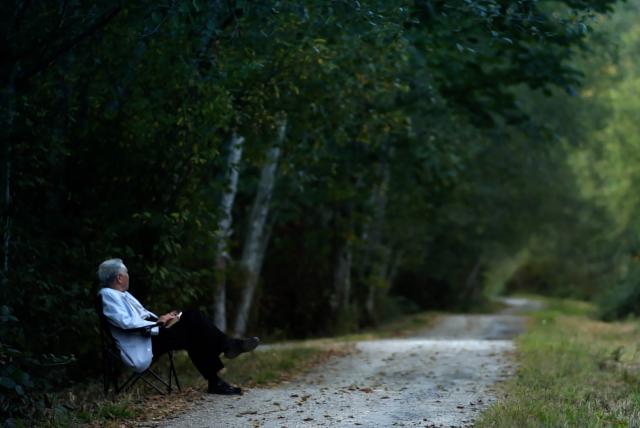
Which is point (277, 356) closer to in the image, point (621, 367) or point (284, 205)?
point (621, 367)

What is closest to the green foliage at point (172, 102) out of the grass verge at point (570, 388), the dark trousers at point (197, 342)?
the dark trousers at point (197, 342)

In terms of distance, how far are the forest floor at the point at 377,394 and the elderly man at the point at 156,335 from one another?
1.22 feet

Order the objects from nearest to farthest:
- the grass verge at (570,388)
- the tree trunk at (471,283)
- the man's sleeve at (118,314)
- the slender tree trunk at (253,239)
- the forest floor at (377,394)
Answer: the grass verge at (570,388), the forest floor at (377,394), the man's sleeve at (118,314), the slender tree trunk at (253,239), the tree trunk at (471,283)

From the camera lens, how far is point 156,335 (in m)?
9.01

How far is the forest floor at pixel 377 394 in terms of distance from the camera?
25.2 feet

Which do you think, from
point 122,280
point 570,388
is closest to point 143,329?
point 122,280

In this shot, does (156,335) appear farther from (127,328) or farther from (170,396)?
(170,396)

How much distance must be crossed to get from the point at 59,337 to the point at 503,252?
35.9m

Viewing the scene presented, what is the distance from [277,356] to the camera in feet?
42.0

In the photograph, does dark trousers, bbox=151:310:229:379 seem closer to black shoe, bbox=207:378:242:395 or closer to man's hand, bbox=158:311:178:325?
black shoe, bbox=207:378:242:395

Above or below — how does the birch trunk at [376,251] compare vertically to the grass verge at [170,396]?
above

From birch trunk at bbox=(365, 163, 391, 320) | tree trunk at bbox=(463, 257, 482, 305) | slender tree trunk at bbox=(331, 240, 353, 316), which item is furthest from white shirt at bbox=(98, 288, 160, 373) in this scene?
tree trunk at bbox=(463, 257, 482, 305)

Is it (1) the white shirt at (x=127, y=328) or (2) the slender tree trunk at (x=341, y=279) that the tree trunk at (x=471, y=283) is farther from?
(1) the white shirt at (x=127, y=328)

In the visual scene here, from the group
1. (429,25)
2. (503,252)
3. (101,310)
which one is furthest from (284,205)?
(503,252)
